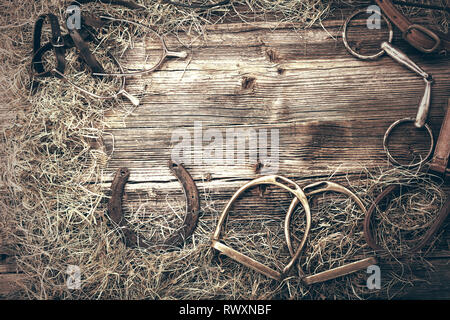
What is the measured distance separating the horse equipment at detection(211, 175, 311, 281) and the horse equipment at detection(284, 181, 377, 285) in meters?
0.05

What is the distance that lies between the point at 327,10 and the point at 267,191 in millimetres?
1216

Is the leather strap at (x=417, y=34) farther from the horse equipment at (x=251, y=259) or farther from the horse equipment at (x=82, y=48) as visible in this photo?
the horse equipment at (x=82, y=48)

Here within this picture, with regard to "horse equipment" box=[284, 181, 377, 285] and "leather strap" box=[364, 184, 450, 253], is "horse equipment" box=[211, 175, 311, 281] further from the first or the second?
"leather strap" box=[364, 184, 450, 253]

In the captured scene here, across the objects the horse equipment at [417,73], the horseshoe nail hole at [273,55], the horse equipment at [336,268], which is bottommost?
the horse equipment at [336,268]

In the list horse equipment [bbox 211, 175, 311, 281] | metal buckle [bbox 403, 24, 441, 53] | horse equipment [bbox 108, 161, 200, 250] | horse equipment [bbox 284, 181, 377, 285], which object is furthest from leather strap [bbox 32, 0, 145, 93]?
metal buckle [bbox 403, 24, 441, 53]

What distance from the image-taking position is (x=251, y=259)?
1.85 meters

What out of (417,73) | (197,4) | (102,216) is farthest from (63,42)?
(417,73)

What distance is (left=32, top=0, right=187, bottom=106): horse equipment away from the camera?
1.90 m

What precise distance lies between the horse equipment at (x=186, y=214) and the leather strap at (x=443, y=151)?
4.74 ft

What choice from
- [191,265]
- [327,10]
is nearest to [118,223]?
[191,265]

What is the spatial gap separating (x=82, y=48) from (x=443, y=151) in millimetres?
2210

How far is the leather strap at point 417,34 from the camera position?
1894mm

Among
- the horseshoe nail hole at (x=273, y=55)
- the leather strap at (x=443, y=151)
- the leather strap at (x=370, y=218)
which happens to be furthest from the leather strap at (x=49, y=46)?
the leather strap at (x=443, y=151)

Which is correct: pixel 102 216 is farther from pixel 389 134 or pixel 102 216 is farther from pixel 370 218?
pixel 389 134
